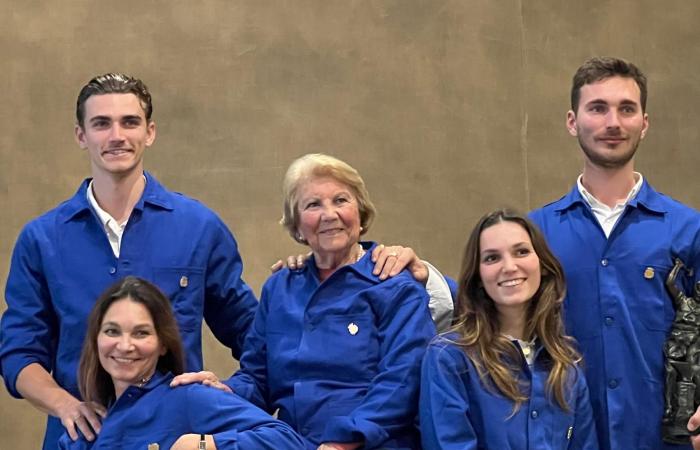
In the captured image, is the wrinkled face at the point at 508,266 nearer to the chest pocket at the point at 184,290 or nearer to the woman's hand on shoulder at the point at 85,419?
the chest pocket at the point at 184,290

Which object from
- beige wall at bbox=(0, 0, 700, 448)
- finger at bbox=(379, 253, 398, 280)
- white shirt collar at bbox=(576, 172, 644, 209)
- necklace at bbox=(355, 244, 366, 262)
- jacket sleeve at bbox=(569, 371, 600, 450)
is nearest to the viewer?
jacket sleeve at bbox=(569, 371, 600, 450)

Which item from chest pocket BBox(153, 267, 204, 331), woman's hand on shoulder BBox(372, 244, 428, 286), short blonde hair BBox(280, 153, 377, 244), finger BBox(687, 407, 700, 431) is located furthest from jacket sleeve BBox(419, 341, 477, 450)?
chest pocket BBox(153, 267, 204, 331)

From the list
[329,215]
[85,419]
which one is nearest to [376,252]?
[329,215]

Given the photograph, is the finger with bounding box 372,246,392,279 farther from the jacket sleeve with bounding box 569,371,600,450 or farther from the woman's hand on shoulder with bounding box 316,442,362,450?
the jacket sleeve with bounding box 569,371,600,450

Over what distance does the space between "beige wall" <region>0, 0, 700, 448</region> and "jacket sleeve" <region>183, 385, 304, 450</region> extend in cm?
240

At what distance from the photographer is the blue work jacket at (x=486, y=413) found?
3.30 metres

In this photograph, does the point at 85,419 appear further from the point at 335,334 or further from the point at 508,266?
the point at 508,266

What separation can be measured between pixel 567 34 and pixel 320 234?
2.78 metres

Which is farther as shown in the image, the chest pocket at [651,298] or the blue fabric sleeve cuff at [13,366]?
the blue fabric sleeve cuff at [13,366]

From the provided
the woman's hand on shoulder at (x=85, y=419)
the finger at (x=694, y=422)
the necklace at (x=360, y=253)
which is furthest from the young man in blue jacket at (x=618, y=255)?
the woman's hand on shoulder at (x=85, y=419)

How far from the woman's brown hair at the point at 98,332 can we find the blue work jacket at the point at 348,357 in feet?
0.77

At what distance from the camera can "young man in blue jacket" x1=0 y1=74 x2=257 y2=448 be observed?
3.81m

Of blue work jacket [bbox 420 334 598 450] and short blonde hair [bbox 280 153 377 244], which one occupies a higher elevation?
short blonde hair [bbox 280 153 377 244]

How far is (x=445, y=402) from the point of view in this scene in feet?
10.9
